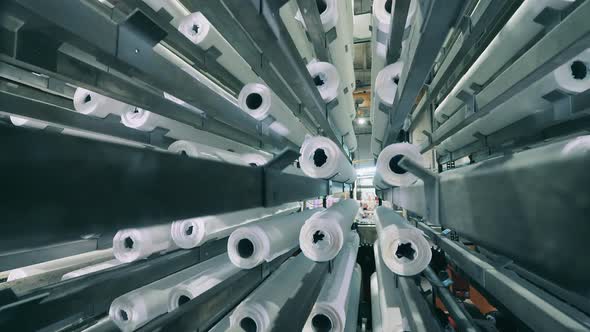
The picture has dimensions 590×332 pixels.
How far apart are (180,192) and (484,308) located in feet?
12.5

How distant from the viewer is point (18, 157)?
304 millimetres

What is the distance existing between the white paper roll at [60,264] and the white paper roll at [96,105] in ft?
2.49

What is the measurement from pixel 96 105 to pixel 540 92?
4.76 feet

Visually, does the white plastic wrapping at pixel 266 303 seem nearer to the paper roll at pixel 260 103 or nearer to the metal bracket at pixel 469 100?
the paper roll at pixel 260 103

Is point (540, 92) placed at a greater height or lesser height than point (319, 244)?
greater

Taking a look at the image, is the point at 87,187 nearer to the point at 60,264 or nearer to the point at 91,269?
the point at 91,269

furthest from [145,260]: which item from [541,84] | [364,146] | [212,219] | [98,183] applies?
[364,146]

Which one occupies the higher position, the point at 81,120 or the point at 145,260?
the point at 81,120

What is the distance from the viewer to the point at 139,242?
1.02m

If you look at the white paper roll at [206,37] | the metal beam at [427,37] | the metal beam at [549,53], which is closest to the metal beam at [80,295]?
the white paper roll at [206,37]

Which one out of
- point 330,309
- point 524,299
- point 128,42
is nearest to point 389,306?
point 330,309

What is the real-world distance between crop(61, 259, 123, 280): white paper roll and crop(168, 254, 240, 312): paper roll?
39 centimetres

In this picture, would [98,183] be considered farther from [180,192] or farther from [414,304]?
[414,304]

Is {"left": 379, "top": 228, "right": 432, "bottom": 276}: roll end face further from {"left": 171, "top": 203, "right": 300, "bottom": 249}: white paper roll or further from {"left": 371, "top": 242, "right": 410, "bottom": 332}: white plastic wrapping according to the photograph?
{"left": 171, "top": 203, "right": 300, "bottom": 249}: white paper roll
